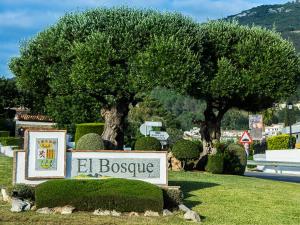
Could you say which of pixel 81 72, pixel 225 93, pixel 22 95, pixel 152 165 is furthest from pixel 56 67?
pixel 22 95

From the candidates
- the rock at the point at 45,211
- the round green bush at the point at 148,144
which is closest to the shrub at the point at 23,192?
the rock at the point at 45,211

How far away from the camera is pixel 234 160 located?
29359 mm

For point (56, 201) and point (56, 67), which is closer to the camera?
point (56, 201)

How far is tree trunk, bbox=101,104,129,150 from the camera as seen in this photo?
2662 cm

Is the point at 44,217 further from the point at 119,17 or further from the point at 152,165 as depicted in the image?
the point at 119,17

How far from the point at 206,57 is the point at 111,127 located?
608cm

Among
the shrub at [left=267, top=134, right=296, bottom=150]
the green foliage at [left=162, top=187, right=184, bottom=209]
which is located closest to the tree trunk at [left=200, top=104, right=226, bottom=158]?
the green foliage at [left=162, top=187, right=184, bottom=209]

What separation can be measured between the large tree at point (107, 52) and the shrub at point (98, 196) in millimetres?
11598

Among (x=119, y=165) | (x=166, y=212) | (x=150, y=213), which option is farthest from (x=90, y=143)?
(x=150, y=213)

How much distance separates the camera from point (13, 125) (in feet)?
234

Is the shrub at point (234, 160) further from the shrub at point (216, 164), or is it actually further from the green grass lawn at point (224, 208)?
the green grass lawn at point (224, 208)

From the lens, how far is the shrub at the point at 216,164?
28078 millimetres

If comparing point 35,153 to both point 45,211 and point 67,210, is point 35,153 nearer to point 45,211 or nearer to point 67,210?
point 45,211

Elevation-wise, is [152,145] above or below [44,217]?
above
